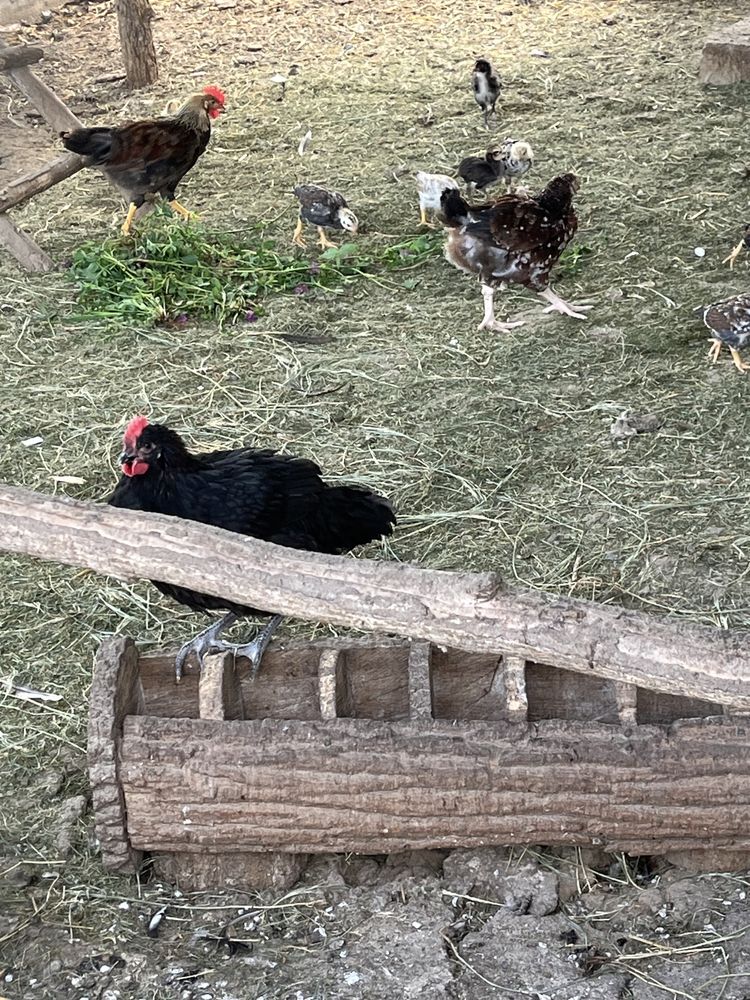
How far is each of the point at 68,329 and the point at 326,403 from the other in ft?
5.63

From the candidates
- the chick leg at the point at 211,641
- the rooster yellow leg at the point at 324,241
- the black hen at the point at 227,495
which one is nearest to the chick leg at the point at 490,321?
the rooster yellow leg at the point at 324,241

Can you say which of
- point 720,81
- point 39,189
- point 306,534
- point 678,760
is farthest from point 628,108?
point 678,760

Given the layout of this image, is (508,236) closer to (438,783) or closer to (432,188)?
(432,188)

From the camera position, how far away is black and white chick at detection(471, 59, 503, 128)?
8.60m

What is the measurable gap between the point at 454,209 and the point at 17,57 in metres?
3.21

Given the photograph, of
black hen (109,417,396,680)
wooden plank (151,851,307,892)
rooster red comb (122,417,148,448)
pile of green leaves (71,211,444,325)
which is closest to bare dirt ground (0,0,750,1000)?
wooden plank (151,851,307,892)

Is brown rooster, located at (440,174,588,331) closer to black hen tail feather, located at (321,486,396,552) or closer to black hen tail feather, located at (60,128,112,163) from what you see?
black hen tail feather, located at (60,128,112,163)

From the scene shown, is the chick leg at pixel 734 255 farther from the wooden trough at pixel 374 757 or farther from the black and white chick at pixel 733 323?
the wooden trough at pixel 374 757

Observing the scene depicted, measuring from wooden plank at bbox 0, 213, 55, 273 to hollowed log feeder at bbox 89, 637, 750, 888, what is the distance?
459cm

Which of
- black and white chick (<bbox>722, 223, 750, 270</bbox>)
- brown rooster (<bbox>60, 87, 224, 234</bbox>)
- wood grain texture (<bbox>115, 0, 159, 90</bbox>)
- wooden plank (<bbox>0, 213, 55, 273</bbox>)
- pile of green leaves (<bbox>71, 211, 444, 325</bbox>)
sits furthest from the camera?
wood grain texture (<bbox>115, 0, 159, 90</bbox>)

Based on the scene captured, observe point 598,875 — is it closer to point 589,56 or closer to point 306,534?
point 306,534

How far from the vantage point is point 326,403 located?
19.2ft

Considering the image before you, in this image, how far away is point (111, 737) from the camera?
3.13 meters

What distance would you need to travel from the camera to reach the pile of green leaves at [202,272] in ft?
22.3
